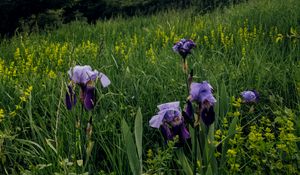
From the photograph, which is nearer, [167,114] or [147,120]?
[167,114]

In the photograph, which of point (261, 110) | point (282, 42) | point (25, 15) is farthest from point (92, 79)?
point (25, 15)

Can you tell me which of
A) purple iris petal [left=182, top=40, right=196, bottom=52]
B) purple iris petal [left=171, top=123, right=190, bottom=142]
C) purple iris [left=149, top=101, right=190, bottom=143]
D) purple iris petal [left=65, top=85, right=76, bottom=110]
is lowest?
purple iris petal [left=171, top=123, right=190, bottom=142]

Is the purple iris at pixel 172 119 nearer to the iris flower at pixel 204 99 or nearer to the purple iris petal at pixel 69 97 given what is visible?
the iris flower at pixel 204 99

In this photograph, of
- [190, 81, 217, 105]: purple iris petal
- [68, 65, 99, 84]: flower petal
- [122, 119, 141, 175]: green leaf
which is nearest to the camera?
[190, 81, 217, 105]: purple iris petal

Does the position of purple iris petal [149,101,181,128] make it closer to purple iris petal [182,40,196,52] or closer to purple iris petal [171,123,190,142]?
purple iris petal [171,123,190,142]

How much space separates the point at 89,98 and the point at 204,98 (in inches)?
14.9

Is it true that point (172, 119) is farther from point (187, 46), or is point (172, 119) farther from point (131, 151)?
point (187, 46)

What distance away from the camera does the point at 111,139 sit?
1.85 m

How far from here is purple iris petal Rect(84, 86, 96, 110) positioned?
1252 mm

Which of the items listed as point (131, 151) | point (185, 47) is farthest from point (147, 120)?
point (131, 151)

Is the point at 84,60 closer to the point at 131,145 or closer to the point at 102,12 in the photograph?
the point at 131,145

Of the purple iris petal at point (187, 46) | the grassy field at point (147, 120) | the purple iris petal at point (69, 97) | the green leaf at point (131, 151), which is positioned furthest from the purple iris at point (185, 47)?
the purple iris petal at point (69, 97)

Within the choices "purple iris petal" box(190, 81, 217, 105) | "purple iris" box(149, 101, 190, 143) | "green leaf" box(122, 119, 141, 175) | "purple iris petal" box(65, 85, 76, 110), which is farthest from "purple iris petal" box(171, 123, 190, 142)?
"purple iris petal" box(65, 85, 76, 110)

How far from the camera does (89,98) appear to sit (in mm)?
1253
